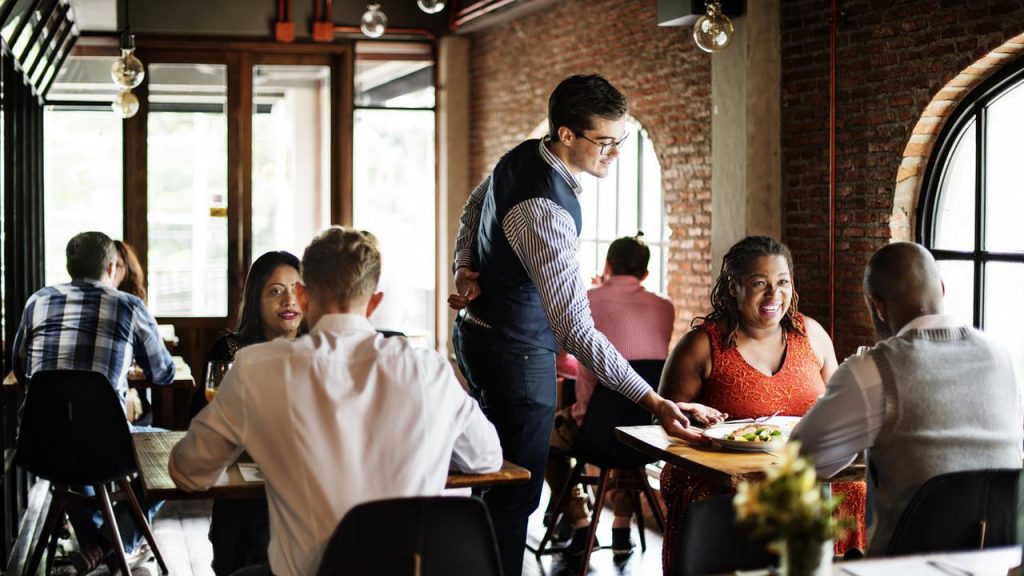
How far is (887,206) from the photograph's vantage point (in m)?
5.26

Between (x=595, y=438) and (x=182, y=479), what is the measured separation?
2.71 meters

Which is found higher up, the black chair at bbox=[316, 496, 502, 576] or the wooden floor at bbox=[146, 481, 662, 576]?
the black chair at bbox=[316, 496, 502, 576]

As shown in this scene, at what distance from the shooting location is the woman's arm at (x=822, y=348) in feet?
12.9

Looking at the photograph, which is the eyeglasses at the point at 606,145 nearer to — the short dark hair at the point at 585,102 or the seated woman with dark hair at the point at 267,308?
the short dark hair at the point at 585,102

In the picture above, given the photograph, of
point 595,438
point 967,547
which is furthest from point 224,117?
point 967,547

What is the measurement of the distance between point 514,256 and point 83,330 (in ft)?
7.86

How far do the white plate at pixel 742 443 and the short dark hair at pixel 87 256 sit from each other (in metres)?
2.95

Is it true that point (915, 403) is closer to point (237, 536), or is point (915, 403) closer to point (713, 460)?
point (713, 460)

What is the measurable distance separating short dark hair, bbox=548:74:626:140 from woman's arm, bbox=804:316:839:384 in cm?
101

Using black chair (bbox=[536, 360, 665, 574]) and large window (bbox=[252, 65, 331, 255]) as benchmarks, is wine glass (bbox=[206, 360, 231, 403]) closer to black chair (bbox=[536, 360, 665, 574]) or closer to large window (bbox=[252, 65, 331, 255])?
black chair (bbox=[536, 360, 665, 574])

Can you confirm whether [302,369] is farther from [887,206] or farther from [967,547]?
[887,206]

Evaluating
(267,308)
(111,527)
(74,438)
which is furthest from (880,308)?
(111,527)

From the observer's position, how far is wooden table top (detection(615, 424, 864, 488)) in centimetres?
297

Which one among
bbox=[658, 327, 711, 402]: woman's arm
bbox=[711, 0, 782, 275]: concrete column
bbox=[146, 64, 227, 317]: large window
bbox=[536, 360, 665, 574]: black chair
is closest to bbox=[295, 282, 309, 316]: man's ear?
bbox=[658, 327, 711, 402]: woman's arm
